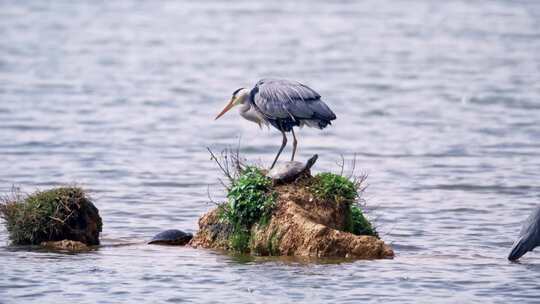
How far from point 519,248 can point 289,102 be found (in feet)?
10.5

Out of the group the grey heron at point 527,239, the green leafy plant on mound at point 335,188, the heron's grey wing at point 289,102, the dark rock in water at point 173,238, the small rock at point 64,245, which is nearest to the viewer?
the green leafy plant on mound at point 335,188

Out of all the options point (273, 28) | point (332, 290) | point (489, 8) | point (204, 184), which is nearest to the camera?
point (332, 290)

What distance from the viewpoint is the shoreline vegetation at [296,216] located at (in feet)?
48.5

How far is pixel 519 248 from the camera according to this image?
15.5 meters

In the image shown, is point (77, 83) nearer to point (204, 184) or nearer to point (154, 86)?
point (154, 86)

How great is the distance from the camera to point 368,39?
5234 centimetres

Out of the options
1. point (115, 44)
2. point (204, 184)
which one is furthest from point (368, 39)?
point (204, 184)

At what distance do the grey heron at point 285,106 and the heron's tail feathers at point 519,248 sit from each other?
2.64 m

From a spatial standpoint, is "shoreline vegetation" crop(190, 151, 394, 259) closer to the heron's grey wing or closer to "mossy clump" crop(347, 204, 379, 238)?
"mossy clump" crop(347, 204, 379, 238)

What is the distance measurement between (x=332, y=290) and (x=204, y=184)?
27.9 ft

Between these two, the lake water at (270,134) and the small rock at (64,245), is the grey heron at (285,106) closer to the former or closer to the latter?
the lake water at (270,134)

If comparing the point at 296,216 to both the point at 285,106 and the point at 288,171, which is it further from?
the point at 285,106

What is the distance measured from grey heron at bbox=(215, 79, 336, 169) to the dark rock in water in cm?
164

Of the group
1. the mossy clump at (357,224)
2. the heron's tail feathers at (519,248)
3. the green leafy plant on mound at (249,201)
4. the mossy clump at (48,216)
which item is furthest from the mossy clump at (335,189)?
the mossy clump at (48,216)
